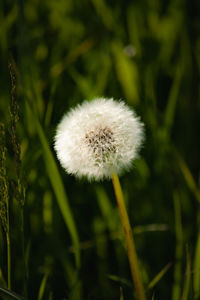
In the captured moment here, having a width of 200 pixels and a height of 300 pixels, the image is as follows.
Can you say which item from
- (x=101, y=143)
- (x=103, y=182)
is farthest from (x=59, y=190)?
(x=103, y=182)

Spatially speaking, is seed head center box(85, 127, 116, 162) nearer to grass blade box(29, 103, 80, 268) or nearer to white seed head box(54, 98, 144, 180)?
white seed head box(54, 98, 144, 180)

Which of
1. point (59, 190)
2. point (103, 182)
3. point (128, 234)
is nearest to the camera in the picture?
point (128, 234)

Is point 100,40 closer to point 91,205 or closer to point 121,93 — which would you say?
point 121,93

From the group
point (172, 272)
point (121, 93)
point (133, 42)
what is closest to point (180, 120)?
point (121, 93)

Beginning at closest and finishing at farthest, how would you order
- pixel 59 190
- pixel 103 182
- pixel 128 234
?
1. pixel 128 234
2. pixel 59 190
3. pixel 103 182

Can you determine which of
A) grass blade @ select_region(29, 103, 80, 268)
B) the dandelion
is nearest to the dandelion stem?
the dandelion

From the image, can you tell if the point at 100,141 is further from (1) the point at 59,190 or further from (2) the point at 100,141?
(1) the point at 59,190

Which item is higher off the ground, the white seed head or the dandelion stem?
the white seed head

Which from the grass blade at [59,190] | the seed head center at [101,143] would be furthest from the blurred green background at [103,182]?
the seed head center at [101,143]
